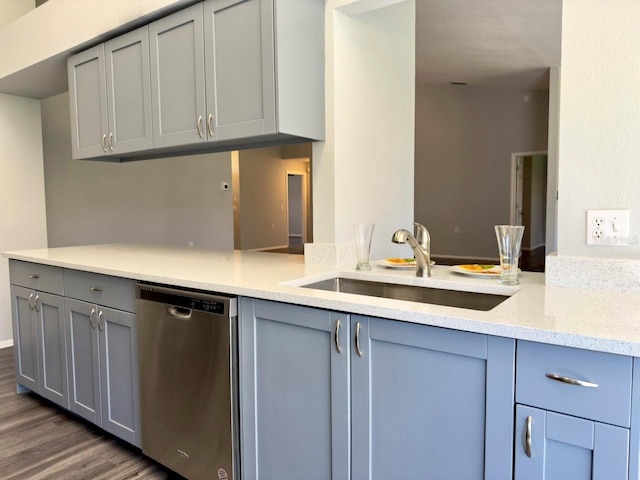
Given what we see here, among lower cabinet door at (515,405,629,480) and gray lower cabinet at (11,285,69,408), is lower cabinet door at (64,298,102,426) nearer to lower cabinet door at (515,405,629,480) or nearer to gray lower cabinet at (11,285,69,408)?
gray lower cabinet at (11,285,69,408)

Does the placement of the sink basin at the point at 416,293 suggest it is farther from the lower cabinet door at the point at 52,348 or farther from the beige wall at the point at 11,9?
the beige wall at the point at 11,9

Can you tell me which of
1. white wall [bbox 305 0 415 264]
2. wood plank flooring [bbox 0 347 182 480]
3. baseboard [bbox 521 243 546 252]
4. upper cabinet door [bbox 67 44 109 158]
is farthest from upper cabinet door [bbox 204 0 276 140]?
baseboard [bbox 521 243 546 252]

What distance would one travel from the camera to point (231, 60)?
201 cm

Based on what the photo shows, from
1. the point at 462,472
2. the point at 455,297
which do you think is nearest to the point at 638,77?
the point at 455,297

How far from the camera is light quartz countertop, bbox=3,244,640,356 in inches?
40.9

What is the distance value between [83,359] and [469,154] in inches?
319

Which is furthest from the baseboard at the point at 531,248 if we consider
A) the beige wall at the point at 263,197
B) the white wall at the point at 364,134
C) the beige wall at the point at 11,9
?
the beige wall at the point at 11,9

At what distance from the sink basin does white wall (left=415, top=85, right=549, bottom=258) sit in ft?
24.5

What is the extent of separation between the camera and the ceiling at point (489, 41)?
4.77 metres

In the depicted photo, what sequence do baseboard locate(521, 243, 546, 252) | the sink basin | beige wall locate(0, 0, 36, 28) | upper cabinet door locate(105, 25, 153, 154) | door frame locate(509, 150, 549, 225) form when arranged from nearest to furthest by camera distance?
the sink basin → upper cabinet door locate(105, 25, 153, 154) → beige wall locate(0, 0, 36, 28) → door frame locate(509, 150, 549, 225) → baseboard locate(521, 243, 546, 252)

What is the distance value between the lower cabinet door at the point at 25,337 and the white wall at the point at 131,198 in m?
4.01

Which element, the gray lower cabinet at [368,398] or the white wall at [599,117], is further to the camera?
the white wall at [599,117]

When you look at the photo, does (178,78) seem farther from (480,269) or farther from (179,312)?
(480,269)

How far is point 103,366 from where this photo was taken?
218 centimetres
